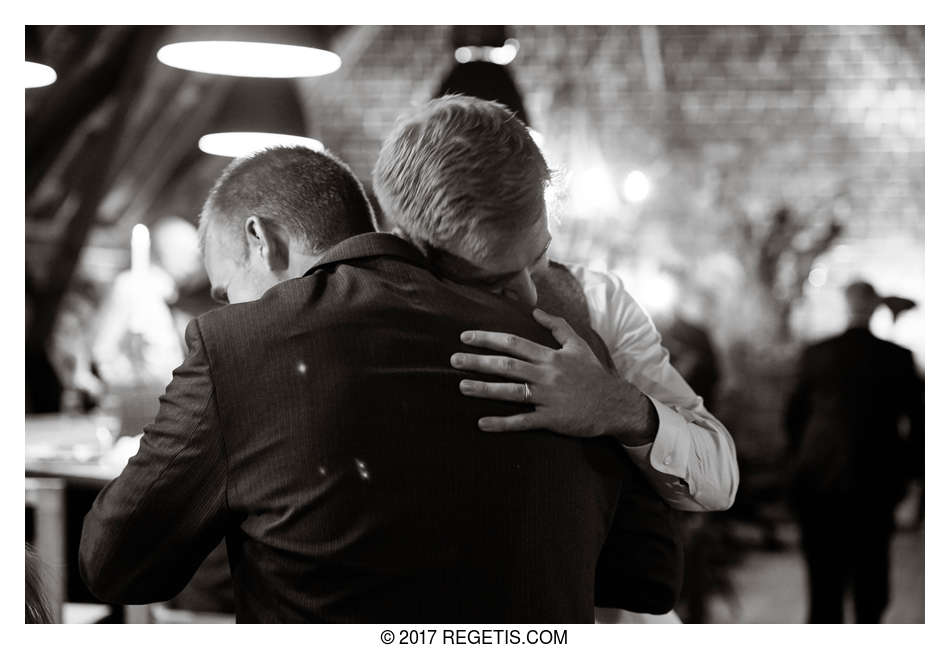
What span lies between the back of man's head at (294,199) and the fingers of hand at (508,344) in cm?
28

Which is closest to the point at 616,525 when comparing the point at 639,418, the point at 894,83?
the point at 639,418

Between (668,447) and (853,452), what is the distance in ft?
8.54

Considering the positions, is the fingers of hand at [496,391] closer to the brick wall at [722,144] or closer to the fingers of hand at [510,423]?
the fingers of hand at [510,423]

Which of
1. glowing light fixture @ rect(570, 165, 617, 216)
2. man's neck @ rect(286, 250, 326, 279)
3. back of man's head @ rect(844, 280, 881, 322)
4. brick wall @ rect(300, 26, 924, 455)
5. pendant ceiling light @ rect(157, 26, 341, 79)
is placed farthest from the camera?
glowing light fixture @ rect(570, 165, 617, 216)

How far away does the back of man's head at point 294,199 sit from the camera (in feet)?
4.52

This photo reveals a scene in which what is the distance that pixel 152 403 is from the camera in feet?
8.35

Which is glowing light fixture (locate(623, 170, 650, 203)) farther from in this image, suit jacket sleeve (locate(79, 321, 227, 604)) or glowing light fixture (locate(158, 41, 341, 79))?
suit jacket sleeve (locate(79, 321, 227, 604))

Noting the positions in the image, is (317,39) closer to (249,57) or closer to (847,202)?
(249,57)

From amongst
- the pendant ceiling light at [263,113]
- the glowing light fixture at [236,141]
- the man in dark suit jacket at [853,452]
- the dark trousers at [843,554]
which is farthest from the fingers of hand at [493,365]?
the dark trousers at [843,554]

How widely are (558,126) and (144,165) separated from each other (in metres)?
2.50

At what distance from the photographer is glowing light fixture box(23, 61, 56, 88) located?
215cm

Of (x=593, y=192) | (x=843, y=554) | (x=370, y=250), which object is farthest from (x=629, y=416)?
(x=593, y=192)

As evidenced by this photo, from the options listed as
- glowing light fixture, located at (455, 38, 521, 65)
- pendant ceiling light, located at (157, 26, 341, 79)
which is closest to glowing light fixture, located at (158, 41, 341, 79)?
pendant ceiling light, located at (157, 26, 341, 79)

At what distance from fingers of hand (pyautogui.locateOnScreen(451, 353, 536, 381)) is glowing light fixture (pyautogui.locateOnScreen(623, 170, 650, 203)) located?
470 centimetres
